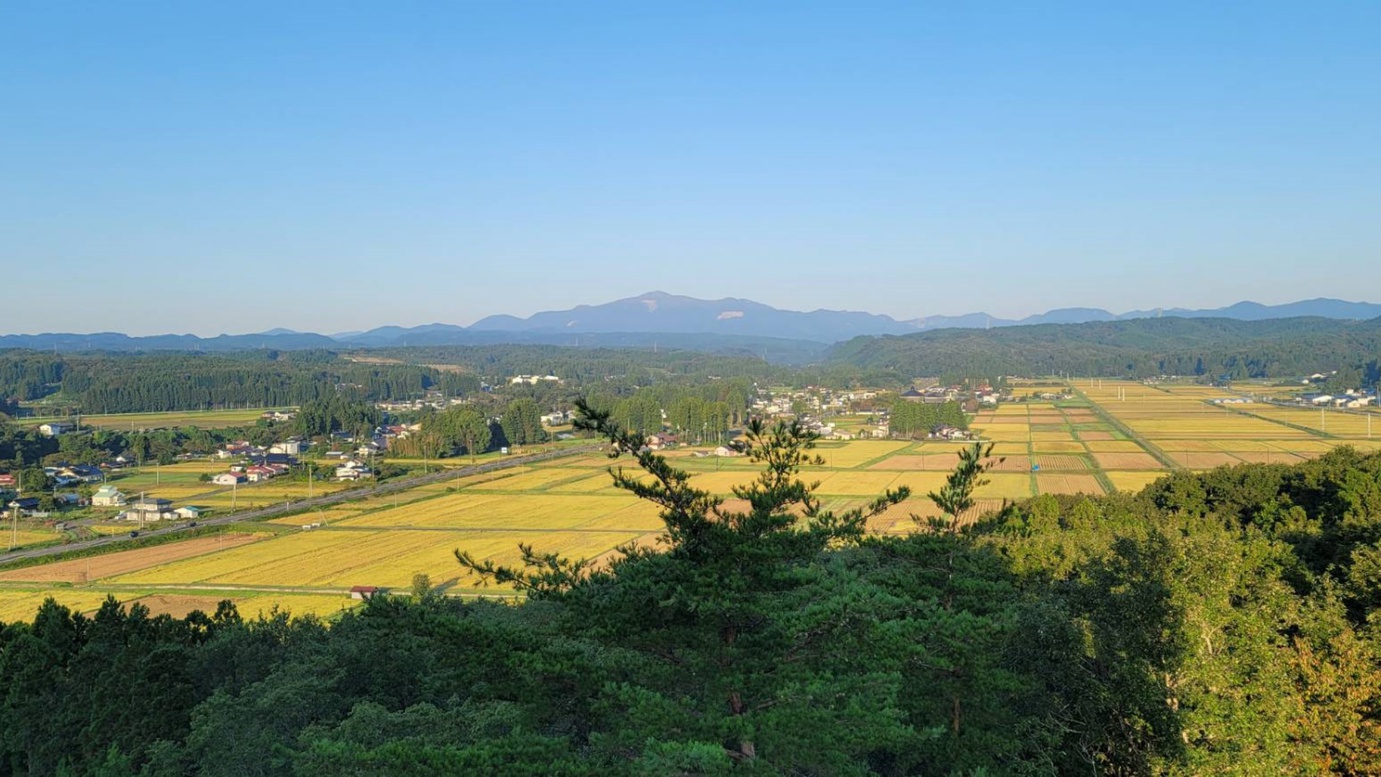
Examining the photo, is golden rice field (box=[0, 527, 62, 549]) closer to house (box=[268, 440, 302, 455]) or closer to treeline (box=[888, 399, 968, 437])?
house (box=[268, 440, 302, 455])

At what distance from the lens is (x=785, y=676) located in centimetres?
759

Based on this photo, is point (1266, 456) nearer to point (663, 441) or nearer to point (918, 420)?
point (918, 420)

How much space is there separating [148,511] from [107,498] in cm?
754

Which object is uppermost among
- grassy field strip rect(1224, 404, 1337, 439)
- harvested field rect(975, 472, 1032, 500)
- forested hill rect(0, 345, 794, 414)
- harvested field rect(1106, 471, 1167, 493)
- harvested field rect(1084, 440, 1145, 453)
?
forested hill rect(0, 345, 794, 414)

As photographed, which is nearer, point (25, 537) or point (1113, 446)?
point (25, 537)

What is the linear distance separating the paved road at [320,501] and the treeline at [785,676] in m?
26.5

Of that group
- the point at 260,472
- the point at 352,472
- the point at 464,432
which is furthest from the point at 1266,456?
the point at 260,472

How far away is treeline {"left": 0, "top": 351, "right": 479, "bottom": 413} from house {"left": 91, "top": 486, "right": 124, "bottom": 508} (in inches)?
2756

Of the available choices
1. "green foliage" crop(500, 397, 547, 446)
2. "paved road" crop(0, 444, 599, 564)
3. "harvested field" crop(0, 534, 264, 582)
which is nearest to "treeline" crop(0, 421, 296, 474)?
"green foliage" crop(500, 397, 547, 446)

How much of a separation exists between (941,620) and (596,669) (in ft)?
11.6

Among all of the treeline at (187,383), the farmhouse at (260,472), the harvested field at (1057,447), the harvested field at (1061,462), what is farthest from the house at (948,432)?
the treeline at (187,383)

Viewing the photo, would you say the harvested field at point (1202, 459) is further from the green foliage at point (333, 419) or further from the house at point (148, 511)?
the green foliage at point (333, 419)

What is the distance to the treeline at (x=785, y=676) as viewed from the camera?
741 cm

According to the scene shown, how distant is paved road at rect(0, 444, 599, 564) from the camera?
38000mm
